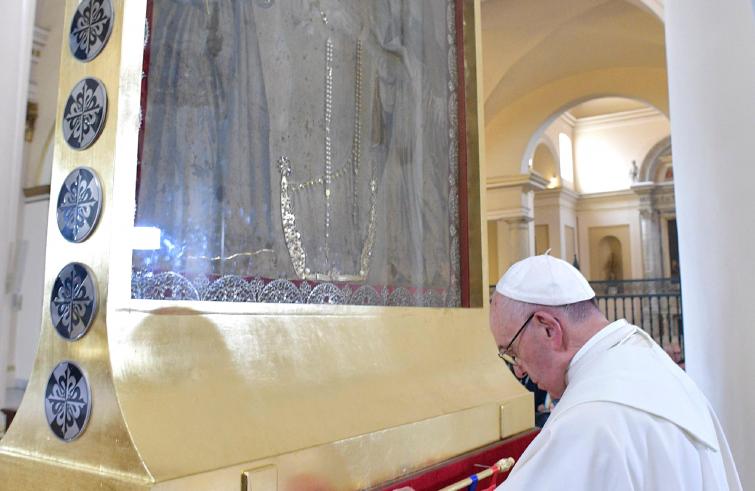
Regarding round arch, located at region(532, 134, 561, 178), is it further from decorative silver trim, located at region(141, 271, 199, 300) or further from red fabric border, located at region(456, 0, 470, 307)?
decorative silver trim, located at region(141, 271, 199, 300)

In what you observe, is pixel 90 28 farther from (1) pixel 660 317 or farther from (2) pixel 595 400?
(1) pixel 660 317

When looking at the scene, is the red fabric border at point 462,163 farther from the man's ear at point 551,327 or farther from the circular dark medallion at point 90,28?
the circular dark medallion at point 90,28

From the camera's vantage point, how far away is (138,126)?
129 centimetres

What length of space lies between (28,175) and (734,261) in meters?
6.78

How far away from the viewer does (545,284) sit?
1.56 m

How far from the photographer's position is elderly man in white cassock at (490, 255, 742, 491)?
1.18 m

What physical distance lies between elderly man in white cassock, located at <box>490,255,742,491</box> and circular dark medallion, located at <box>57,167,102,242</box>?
0.96m

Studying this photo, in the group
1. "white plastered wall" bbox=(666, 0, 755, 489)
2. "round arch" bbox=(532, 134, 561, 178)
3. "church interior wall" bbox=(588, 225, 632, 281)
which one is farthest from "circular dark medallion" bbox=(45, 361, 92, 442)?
"church interior wall" bbox=(588, 225, 632, 281)

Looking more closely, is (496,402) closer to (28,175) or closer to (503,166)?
(28,175)

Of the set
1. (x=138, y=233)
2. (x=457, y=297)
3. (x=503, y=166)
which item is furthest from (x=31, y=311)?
(x=503, y=166)

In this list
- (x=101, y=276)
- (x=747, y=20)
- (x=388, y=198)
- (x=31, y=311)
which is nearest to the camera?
(x=101, y=276)

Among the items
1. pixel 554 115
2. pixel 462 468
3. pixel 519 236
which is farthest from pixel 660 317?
pixel 462 468

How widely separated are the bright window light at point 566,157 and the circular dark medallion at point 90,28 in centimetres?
1885

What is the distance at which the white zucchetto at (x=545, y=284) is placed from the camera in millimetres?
1555
